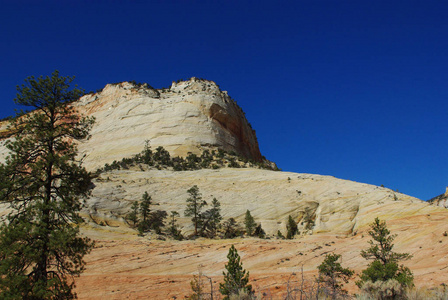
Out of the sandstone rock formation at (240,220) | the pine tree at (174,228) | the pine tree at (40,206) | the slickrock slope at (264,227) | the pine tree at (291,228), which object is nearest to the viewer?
the pine tree at (40,206)

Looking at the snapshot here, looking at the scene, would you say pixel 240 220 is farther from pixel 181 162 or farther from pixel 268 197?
pixel 181 162

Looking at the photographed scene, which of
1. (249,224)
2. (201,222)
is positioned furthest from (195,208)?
(249,224)

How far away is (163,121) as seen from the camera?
70.9 m

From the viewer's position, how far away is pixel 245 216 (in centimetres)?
3650

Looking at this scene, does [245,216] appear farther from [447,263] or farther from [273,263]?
[447,263]

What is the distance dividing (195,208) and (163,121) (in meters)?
39.4

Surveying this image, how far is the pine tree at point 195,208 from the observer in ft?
113

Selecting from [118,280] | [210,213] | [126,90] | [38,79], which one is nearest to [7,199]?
[38,79]

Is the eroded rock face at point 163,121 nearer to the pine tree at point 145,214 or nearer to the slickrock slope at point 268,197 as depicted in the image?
the slickrock slope at point 268,197

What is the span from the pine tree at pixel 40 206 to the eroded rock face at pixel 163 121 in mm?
45440

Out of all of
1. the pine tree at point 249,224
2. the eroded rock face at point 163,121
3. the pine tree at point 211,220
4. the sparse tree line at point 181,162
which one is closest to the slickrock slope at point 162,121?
the eroded rock face at point 163,121

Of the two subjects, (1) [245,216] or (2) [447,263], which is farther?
(1) [245,216]

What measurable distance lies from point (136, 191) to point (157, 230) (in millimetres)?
8436

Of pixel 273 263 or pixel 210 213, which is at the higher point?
pixel 210 213
